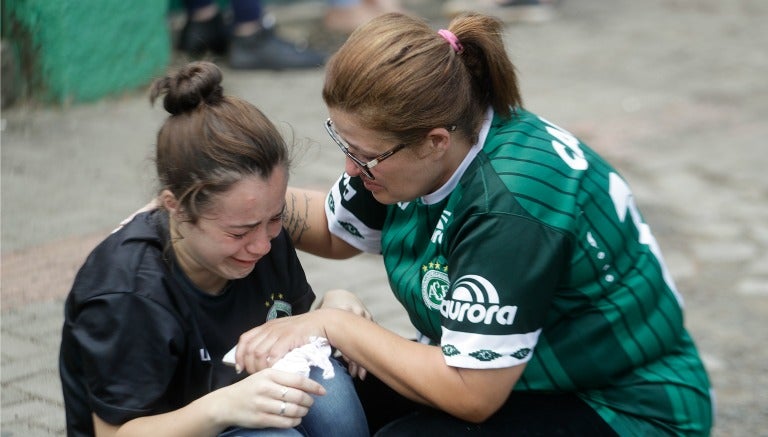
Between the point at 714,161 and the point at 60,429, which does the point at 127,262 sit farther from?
the point at 714,161

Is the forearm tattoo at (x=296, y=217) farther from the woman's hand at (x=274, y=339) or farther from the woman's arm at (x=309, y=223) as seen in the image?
the woman's hand at (x=274, y=339)

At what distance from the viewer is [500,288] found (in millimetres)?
2230

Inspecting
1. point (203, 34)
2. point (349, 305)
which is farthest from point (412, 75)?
point (203, 34)

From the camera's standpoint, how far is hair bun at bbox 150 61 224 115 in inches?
90.0

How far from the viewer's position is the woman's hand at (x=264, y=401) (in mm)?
2203

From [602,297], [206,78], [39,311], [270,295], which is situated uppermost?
[206,78]

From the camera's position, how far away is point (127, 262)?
2.27m

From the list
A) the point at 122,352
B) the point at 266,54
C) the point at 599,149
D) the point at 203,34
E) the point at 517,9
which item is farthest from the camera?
the point at 517,9

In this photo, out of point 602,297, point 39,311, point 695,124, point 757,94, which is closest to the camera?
point 602,297

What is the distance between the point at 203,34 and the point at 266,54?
1.35 ft

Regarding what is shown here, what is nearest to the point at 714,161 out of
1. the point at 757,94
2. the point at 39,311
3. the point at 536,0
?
the point at 757,94

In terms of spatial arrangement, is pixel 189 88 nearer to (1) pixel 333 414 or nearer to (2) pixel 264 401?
(2) pixel 264 401

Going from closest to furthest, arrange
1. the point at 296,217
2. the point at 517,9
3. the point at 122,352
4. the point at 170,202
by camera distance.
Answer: the point at 122,352 → the point at 170,202 → the point at 296,217 → the point at 517,9

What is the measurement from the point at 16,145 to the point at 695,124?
3.85 m
